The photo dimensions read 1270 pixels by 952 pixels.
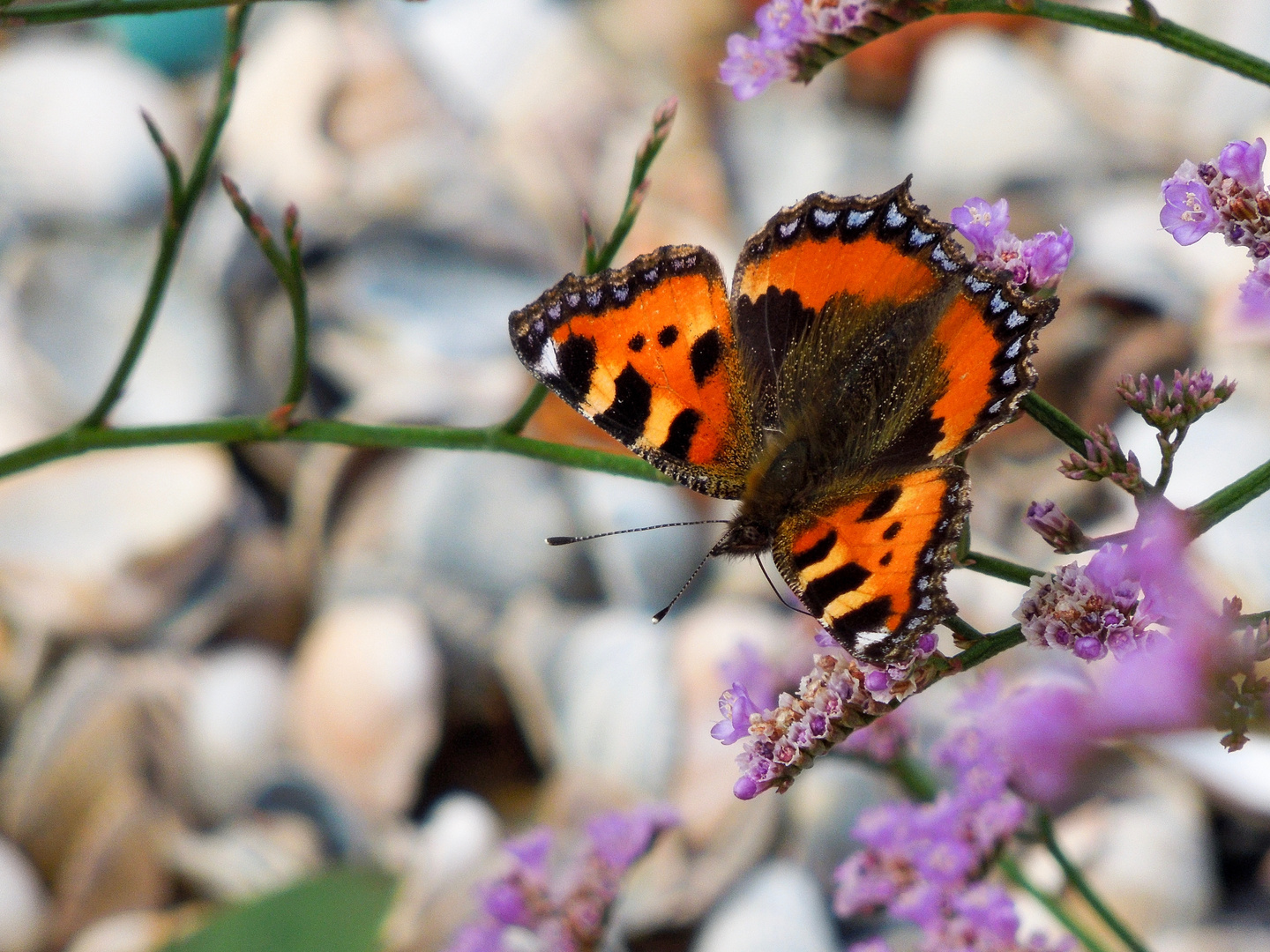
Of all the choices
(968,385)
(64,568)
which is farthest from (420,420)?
(968,385)

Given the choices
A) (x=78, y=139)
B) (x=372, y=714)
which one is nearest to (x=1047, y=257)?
(x=372, y=714)

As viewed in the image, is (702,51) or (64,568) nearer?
(64,568)

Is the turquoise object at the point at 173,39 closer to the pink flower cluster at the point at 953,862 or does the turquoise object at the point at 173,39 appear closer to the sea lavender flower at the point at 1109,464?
the pink flower cluster at the point at 953,862

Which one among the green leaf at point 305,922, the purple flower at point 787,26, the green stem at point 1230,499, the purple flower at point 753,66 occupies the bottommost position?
the green leaf at point 305,922

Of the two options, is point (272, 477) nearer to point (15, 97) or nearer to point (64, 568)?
point (64, 568)

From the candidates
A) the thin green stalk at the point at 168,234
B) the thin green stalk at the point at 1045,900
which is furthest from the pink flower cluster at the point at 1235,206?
the thin green stalk at the point at 168,234

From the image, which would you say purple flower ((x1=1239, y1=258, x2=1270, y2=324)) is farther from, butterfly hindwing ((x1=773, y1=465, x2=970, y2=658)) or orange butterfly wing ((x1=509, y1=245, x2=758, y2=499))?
orange butterfly wing ((x1=509, y1=245, x2=758, y2=499))
